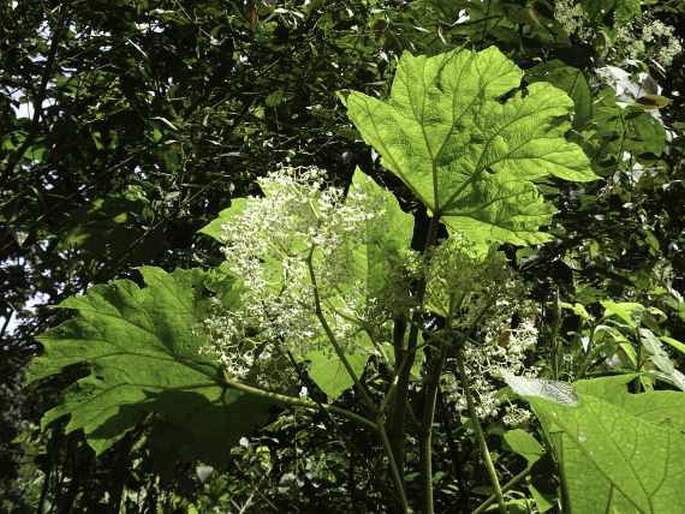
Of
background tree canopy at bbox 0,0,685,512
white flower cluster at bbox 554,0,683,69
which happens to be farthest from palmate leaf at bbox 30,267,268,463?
white flower cluster at bbox 554,0,683,69

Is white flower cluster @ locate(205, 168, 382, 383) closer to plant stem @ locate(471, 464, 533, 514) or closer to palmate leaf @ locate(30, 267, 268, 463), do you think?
palmate leaf @ locate(30, 267, 268, 463)

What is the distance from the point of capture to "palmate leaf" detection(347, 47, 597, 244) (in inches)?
34.7

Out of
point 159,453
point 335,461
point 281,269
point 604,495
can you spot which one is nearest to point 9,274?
point 335,461

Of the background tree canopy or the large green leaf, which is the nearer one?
the large green leaf

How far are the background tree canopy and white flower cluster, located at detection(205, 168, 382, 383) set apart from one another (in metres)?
0.65

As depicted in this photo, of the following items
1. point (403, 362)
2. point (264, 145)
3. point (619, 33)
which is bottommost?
point (403, 362)

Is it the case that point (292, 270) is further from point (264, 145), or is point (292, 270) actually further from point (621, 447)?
point (264, 145)

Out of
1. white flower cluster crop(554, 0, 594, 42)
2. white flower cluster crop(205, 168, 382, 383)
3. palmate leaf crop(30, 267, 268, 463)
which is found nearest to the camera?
white flower cluster crop(205, 168, 382, 383)

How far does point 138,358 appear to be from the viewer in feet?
3.19

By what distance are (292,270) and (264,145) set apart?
4.23ft

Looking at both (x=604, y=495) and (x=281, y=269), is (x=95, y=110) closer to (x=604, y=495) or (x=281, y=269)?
(x=281, y=269)

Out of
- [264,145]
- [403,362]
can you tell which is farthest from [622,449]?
[264,145]

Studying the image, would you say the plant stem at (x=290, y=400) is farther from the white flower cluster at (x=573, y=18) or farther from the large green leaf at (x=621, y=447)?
the white flower cluster at (x=573, y=18)

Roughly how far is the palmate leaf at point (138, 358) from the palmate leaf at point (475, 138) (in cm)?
30
